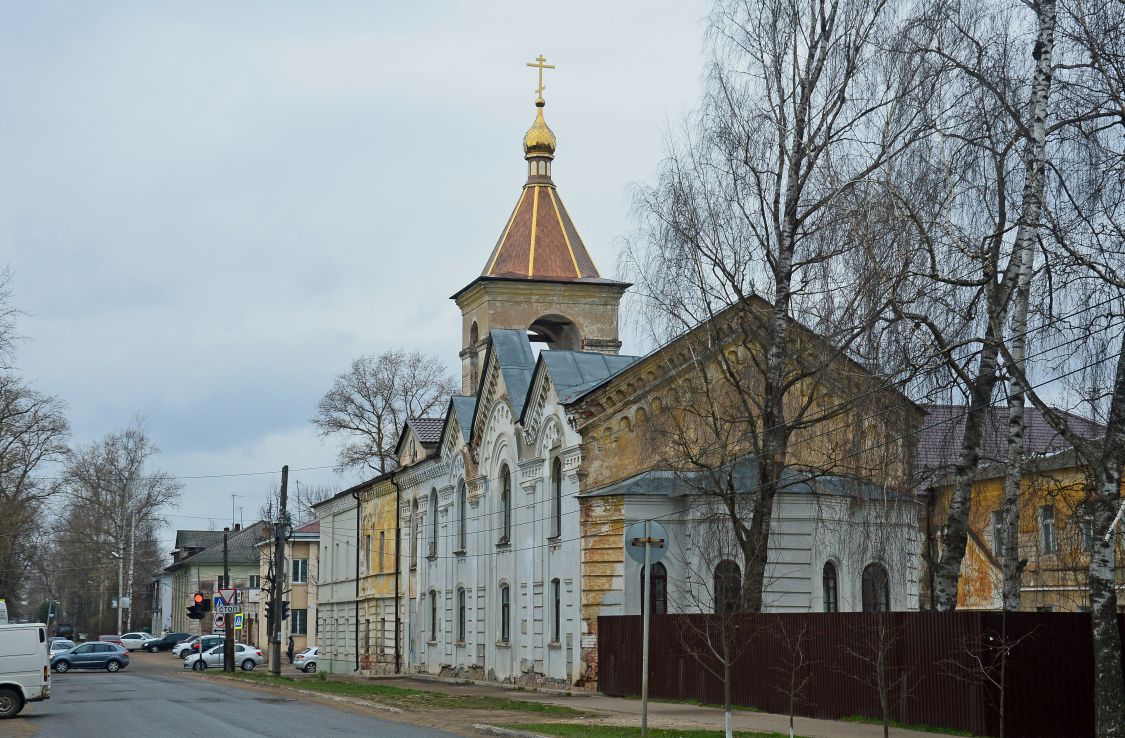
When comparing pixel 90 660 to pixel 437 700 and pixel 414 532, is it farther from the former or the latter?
pixel 437 700

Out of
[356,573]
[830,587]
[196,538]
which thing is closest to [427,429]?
[356,573]

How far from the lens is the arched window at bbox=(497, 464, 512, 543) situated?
3941 centimetres

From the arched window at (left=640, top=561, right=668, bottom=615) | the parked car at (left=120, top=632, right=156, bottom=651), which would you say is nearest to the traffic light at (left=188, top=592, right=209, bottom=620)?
the arched window at (left=640, top=561, right=668, bottom=615)

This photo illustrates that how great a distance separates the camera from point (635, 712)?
83.8 ft

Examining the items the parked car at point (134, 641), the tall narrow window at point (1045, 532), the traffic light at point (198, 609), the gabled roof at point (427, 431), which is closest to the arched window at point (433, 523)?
the gabled roof at point (427, 431)

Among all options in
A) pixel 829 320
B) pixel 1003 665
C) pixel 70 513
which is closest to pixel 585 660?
pixel 829 320

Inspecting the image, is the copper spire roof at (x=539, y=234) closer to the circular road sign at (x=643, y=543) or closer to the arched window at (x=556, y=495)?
the arched window at (x=556, y=495)

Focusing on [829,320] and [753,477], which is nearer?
[829,320]

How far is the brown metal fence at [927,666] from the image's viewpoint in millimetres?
19609

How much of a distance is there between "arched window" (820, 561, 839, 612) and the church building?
53 millimetres

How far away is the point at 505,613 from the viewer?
3947 centimetres

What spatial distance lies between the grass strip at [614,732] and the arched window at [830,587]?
11.9m

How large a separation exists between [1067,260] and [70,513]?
298 ft

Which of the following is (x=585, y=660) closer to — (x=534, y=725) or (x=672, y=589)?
(x=672, y=589)
